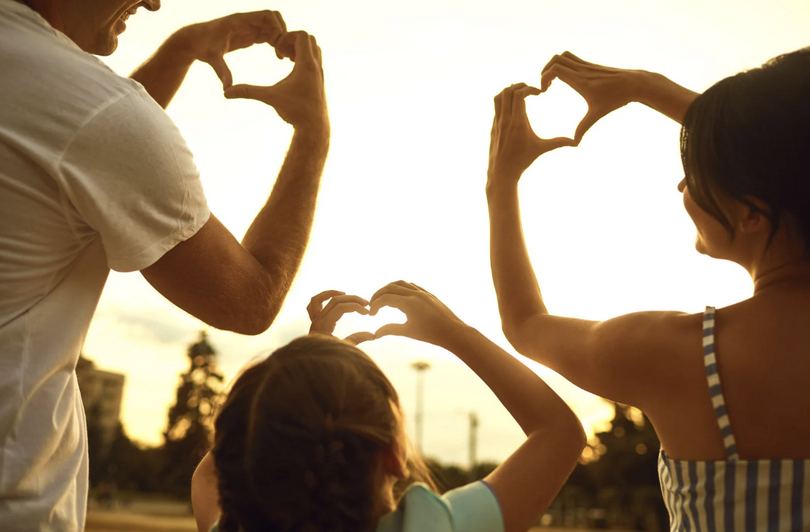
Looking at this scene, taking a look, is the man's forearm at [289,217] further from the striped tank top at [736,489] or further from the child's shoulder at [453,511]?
the striped tank top at [736,489]

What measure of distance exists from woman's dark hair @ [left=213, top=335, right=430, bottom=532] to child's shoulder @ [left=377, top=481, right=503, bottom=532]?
0.30ft

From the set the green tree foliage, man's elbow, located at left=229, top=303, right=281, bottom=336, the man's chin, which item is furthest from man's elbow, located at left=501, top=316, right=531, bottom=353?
the green tree foliage

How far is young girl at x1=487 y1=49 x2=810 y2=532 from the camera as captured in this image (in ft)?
5.14

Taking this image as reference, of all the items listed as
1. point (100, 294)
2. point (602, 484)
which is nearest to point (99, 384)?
point (602, 484)

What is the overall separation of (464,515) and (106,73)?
1.28m

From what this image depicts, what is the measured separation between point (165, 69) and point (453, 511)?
197 cm

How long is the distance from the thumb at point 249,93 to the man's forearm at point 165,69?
0.48 metres

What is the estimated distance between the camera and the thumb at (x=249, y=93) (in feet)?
7.67

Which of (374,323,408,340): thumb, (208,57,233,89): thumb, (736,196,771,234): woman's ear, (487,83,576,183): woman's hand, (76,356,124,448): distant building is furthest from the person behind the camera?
(76,356,124,448): distant building

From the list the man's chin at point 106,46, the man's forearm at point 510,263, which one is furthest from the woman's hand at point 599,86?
the man's chin at point 106,46

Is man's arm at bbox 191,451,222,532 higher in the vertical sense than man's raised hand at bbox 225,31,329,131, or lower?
lower

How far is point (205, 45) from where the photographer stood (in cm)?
268

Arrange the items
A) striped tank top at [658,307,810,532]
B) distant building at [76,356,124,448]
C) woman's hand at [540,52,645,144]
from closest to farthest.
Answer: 1. striped tank top at [658,307,810,532]
2. woman's hand at [540,52,645,144]
3. distant building at [76,356,124,448]

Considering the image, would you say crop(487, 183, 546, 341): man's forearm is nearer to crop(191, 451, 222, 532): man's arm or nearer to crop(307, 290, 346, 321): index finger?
crop(307, 290, 346, 321): index finger
